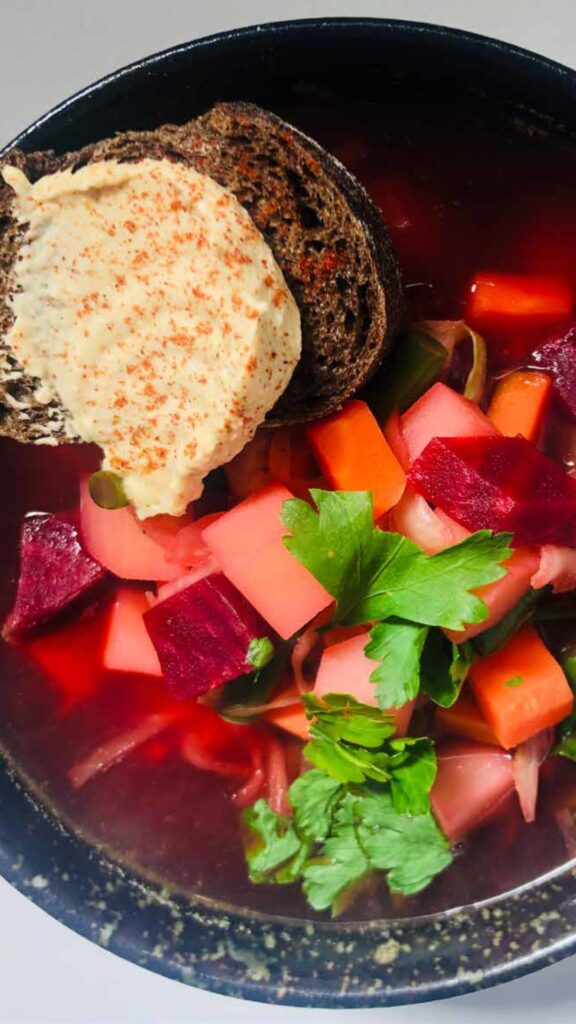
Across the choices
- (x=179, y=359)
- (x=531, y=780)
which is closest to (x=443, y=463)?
(x=179, y=359)

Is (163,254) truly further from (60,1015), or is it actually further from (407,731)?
(60,1015)

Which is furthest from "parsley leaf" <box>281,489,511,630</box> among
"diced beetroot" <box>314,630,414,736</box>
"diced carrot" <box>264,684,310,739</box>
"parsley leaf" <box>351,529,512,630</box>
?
"diced carrot" <box>264,684,310,739</box>

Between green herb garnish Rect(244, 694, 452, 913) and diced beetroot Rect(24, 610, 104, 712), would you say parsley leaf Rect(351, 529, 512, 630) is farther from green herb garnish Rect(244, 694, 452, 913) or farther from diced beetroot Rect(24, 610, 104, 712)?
diced beetroot Rect(24, 610, 104, 712)

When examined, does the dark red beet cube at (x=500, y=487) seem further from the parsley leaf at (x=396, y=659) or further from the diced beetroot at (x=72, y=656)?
the diced beetroot at (x=72, y=656)

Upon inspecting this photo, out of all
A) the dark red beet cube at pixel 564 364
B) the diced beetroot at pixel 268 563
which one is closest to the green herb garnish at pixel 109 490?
the diced beetroot at pixel 268 563

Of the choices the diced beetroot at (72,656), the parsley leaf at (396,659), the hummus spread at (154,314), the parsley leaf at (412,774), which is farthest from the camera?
the diced beetroot at (72,656)

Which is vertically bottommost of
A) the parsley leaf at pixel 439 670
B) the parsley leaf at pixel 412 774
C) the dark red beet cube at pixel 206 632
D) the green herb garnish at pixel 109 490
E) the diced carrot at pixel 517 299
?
the parsley leaf at pixel 412 774

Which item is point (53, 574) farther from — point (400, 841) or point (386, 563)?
point (400, 841)
